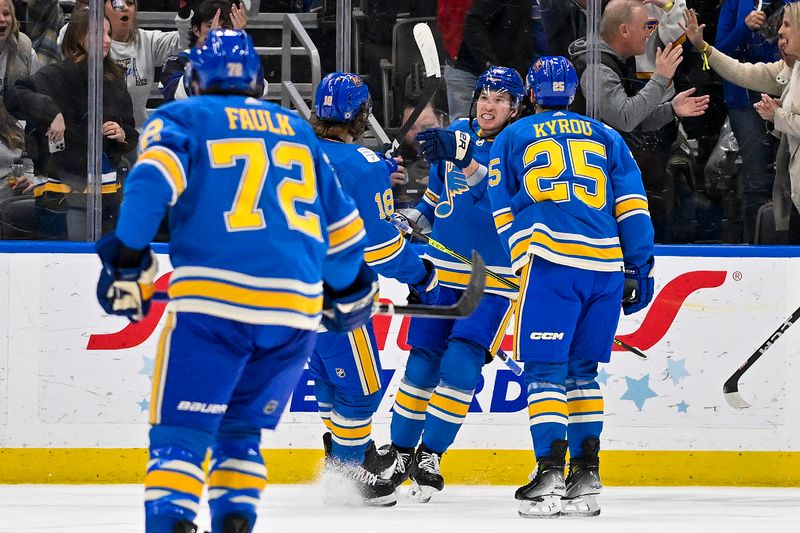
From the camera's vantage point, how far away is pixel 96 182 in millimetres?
5457

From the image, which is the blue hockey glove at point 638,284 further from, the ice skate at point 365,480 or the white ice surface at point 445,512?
the ice skate at point 365,480

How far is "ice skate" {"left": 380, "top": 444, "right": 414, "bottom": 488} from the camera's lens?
15.2ft

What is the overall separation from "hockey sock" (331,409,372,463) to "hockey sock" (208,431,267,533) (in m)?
1.62

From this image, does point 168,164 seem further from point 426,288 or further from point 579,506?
point 579,506

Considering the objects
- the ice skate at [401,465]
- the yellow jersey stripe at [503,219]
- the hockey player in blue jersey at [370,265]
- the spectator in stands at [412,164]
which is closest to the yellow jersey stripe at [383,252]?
the hockey player in blue jersey at [370,265]

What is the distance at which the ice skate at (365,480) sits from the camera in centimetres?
455

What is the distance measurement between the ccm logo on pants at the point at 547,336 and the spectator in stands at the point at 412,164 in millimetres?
1469

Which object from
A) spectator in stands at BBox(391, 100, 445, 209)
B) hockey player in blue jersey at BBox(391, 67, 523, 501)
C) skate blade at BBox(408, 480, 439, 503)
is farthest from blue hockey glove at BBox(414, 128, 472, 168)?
skate blade at BBox(408, 480, 439, 503)

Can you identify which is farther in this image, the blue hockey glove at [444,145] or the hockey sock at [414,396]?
the hockey sock at [414,396]

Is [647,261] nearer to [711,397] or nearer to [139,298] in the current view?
[711,397]

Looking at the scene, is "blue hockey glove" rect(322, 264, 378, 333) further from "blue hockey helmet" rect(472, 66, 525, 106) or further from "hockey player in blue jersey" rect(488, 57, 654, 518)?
"blue hockey helmet" rect(472, 66, 525, 106)

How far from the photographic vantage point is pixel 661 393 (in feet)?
17.5

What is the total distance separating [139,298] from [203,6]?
3151 mm

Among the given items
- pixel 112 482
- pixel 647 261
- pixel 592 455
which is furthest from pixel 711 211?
pixel 112 482
